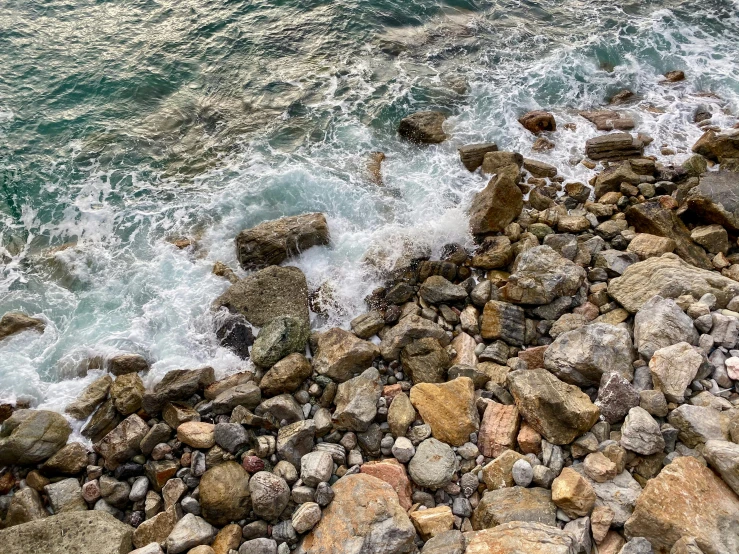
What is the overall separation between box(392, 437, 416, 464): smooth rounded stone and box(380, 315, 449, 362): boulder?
171 cm

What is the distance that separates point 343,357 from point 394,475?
7.21 ft

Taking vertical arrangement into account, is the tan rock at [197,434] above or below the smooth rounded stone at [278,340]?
below

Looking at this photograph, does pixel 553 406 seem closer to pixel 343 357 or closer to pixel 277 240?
pixel 343 357

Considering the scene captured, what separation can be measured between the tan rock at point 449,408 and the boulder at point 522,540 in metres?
1.60

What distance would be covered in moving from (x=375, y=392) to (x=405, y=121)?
8.83 m

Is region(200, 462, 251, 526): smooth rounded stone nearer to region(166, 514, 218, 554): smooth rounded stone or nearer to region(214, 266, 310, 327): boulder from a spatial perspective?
region(166, 514, 218, 554): smooth rounded stone

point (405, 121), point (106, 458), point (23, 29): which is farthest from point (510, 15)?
Result: point (106, 458)

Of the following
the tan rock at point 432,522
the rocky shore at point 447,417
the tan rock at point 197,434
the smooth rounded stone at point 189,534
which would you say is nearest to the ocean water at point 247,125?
the rocky shore at point 447,417

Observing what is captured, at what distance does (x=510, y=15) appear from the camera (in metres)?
A: 18.6

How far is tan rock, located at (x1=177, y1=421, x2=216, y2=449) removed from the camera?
7033 millimetres

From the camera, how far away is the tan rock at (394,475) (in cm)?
621

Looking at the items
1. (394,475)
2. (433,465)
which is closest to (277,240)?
(394,475)

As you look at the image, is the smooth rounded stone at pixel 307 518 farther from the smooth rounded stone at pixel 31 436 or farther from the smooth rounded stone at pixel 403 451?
the smooth rounded stone at pixel 31 436

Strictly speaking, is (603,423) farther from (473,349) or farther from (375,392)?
(375,392)
